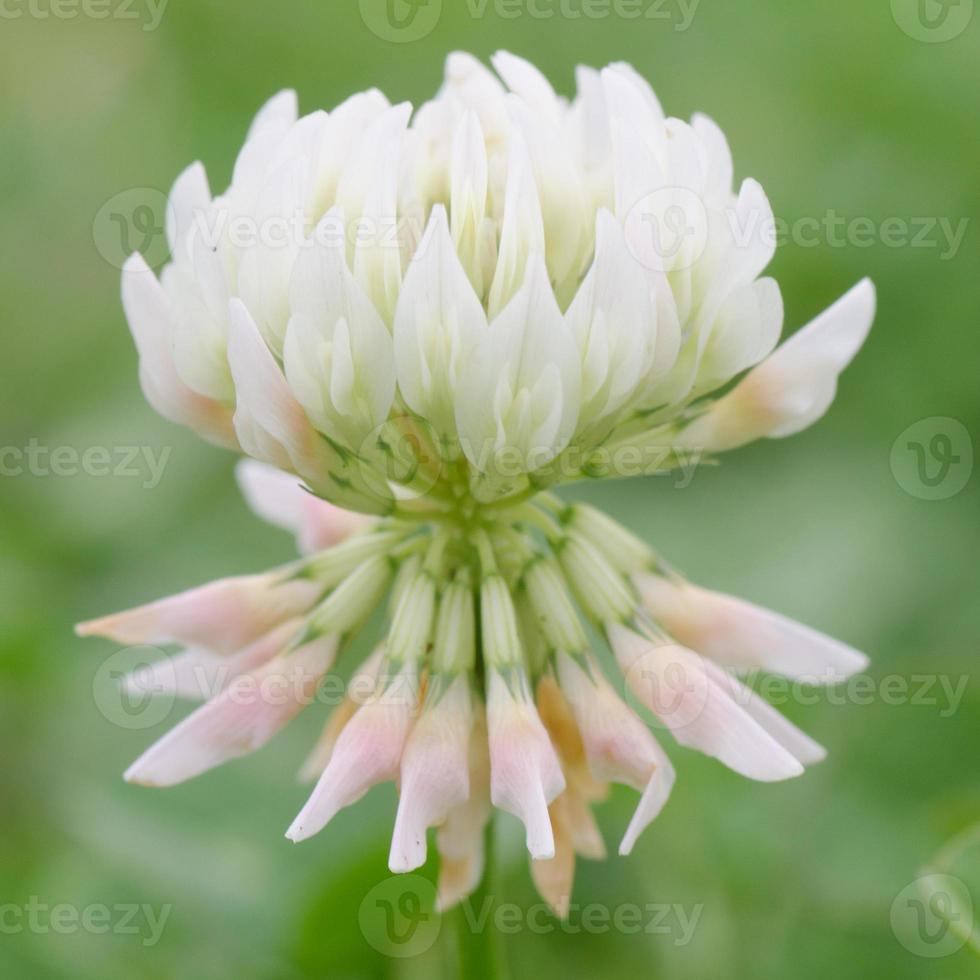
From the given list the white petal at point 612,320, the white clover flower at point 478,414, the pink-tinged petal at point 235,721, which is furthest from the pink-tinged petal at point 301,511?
the white petal at point 612,320

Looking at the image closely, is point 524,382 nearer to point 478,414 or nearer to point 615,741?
point 478,414

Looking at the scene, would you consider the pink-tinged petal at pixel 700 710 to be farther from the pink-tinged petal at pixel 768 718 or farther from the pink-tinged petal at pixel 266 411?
the pink-tinged petal at pixel 266 411

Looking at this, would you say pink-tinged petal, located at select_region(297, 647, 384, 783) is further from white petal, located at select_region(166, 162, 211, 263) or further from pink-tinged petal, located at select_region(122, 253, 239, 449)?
white petal, located at select_region(166, 162, 211, 263)

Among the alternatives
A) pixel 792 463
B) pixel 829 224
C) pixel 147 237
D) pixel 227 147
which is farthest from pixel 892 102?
pixel 147 237

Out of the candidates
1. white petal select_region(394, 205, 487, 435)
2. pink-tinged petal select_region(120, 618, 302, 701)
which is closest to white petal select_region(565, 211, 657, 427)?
white petal select_region(394, 205, 487, 435)

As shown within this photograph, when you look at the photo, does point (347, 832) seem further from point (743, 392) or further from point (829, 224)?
point (829, 224)

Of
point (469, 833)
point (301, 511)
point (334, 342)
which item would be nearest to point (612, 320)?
point (334, 342)
